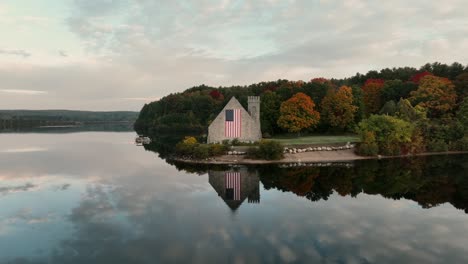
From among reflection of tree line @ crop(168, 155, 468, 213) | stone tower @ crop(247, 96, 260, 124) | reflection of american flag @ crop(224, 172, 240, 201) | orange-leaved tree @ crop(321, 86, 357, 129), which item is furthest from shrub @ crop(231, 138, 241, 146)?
orange-leaved tree @ crop(321, 86, 357, 129)

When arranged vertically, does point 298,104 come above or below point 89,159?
above

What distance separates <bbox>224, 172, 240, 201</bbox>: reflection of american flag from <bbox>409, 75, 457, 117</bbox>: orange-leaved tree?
41307mm

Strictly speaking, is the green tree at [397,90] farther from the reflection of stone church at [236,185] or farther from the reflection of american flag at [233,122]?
the reflection of stone church at [236,185]

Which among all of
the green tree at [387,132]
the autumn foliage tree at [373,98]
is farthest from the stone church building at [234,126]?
the autumn foliage tree at [373,98]

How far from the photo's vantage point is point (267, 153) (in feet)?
136

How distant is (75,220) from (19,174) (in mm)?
19258

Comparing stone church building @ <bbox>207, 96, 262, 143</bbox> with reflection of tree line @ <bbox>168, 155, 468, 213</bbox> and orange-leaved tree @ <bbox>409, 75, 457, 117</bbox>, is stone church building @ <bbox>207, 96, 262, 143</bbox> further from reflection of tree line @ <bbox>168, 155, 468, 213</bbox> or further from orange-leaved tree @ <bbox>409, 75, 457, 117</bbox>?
orange-leaved tree @ <bbox>409, 75, 457, 117</bbox>

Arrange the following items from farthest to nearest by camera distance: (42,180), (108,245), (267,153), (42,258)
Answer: (267,153), (42,180), (108,245), (42,258)

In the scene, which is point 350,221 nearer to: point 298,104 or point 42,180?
point 42,180

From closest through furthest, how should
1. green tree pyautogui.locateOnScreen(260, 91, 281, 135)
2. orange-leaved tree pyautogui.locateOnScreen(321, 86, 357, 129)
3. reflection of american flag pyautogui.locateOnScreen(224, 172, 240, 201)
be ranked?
reflection of american flag pyautogui.locateOnScreen(224, 172, 240, 201), orange-leaved tree pyautogui.locateOnScreen(321, 86, 357, 129), green tree pyautogui.locateOnScreen(260, 91, 281, 135)

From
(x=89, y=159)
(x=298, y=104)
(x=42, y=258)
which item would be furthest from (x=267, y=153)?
(x=42, y=258)

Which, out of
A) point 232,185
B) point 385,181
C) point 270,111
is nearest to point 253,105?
point 270,111

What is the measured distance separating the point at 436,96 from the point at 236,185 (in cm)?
4657

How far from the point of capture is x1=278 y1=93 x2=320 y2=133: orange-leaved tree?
52.2m
